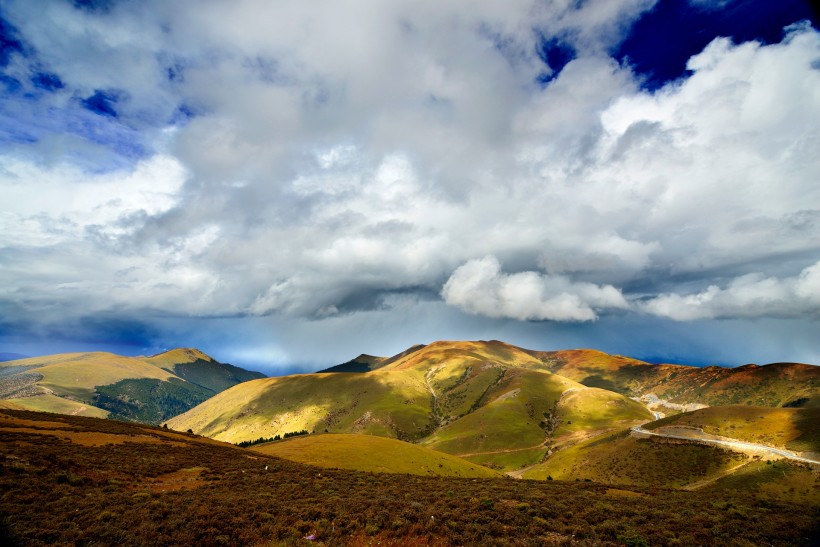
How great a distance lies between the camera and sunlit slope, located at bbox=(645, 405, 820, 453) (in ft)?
271

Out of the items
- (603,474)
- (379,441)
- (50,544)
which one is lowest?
(603,474)

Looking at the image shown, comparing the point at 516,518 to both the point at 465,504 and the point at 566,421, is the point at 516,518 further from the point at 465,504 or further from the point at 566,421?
the point at 566,421

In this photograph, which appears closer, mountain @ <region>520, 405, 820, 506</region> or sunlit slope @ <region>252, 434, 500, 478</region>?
sunlit slope @ <region>252, 434, 500, 478</region>

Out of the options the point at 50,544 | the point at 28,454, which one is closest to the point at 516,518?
the point at 50,544

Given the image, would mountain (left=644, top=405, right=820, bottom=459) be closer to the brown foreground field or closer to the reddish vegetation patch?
the brown foreground field

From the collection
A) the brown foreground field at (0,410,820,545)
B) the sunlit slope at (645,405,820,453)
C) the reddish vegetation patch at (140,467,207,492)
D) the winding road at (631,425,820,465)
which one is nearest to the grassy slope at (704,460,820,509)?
the winding road at (631,425,820,465)

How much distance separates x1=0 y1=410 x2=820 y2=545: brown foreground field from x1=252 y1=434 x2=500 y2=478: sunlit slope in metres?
20.9

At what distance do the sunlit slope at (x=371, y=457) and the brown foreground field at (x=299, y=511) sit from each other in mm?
20852

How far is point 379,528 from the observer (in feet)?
70.2

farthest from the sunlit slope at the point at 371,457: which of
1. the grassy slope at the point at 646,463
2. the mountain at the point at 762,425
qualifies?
the mountain at the point at 762,425

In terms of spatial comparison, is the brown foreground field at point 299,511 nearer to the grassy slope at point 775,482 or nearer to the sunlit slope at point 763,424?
the grassy slope at point 775,482

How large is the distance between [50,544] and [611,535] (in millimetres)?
29112

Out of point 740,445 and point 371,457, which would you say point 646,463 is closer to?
point 740,445

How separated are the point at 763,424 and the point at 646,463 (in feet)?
139
